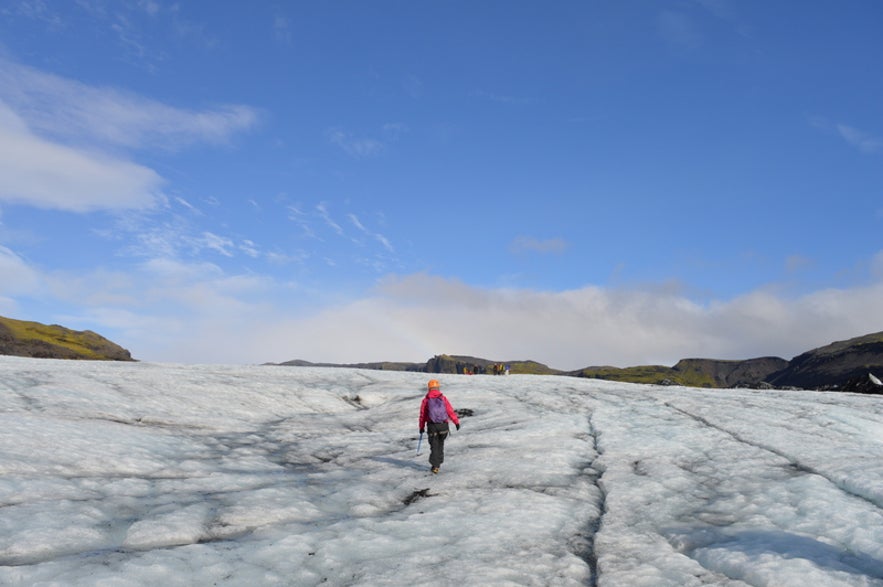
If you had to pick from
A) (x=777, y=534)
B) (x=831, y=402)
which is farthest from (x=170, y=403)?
(x=831, y=402)

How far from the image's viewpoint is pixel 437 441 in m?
17.2


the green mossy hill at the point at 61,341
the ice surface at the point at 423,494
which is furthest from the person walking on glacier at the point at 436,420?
the green mossy hill at the point at 61,341

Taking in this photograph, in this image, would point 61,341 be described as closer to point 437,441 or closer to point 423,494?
point 437,441

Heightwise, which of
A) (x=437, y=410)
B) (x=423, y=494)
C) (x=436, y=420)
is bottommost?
(x=423, y=494)

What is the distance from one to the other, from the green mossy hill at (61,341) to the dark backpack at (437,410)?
12805cm

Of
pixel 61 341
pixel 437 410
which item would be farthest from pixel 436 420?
pixel 61 341

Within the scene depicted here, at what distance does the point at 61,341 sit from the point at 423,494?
187235mm

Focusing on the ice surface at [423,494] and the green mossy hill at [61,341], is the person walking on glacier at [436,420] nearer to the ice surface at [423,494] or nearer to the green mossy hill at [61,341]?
the ice surface at [423,494]

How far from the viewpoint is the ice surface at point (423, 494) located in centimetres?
1016

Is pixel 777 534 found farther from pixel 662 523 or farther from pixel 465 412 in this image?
pixel 465 412

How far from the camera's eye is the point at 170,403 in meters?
24.5

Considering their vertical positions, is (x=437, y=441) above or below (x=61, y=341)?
below

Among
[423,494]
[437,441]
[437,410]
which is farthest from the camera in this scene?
[437,410]

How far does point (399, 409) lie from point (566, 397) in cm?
852
